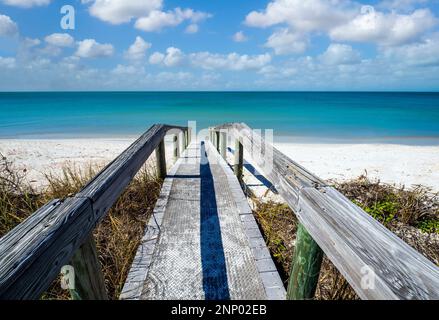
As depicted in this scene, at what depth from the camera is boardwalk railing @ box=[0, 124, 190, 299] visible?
850 millimetres

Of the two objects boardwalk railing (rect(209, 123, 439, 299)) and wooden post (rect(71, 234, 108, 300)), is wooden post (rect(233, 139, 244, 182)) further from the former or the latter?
wooden post (rect(71, 234, 108, 300))

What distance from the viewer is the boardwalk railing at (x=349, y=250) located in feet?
2.88

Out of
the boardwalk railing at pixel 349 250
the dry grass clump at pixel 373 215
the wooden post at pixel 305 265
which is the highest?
the boardwalk railing at pixel 349 250

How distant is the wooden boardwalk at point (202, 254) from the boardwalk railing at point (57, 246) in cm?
69

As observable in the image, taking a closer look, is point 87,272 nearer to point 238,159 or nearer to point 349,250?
point 349,250

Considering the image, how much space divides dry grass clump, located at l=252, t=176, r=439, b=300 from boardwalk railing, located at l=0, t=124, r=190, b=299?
1.73 meters

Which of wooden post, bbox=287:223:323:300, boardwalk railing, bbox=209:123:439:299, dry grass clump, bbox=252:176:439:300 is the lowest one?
dry grass clump, bbox=252:176:439:300

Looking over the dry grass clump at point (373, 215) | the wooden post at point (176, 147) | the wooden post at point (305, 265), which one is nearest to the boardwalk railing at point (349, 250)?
the wooden post at point (305, 265)

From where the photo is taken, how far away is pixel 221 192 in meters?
3.93

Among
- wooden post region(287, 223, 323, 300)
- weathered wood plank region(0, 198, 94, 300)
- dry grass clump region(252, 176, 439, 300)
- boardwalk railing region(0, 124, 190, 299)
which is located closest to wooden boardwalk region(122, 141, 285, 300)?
dry grass clump region(252, 176, 439, 300)

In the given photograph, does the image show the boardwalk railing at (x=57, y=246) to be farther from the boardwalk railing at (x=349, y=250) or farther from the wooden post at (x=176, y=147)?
the wooden post at (x=176, y=147)

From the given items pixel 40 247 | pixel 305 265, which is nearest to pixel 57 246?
pixel 40 247
